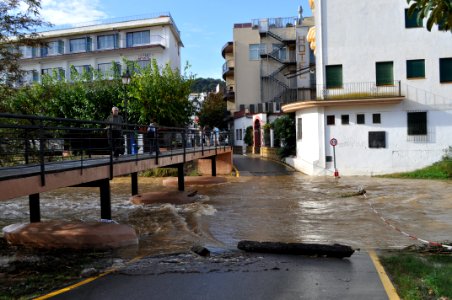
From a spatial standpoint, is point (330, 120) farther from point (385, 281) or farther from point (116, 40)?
point (116, 40)

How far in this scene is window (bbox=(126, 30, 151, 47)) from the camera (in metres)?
Result: 50.5

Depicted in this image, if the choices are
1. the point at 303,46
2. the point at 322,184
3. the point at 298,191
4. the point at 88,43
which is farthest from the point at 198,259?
the point at 88,43

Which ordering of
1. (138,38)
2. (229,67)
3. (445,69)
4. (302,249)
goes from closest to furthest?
1. (302,249)
2. (445,69)
3. (138,38)
4. (229,67)

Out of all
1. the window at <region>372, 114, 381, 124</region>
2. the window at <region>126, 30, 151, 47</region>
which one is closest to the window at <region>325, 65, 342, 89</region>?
the window at <region>372, 114, 381, 124</region>

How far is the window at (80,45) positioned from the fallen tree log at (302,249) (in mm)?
47628

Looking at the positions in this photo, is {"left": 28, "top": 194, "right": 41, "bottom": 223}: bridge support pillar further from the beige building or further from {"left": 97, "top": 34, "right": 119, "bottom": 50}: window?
{"left": 97, "top": 34, "right": 119, "bottom": 50}: window

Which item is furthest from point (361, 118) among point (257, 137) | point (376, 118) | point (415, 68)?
point (257, 137)

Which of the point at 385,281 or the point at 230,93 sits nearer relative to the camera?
the point at 385,281

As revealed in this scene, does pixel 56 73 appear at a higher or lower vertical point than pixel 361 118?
higher

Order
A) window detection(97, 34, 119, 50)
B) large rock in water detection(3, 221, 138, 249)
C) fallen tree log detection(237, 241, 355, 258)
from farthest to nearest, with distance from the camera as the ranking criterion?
window detection(97, 34, 119, 50) → large rock in water detection(3, 221, 138, 249) → fallen tree log detection(237, 241, 355, 258)

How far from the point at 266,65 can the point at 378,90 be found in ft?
81.5

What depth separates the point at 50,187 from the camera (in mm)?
8938

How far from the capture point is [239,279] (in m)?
7.02

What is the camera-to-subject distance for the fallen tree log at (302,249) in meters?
8.67
